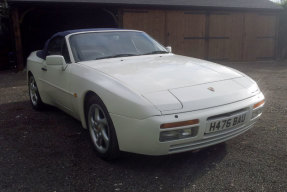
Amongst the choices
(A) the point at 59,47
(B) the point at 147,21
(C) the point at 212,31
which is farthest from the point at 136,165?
(C) the point at 212,31

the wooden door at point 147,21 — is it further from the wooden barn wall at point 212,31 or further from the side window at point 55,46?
the side window at point 55,46

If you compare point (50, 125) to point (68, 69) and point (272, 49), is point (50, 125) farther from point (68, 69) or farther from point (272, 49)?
A: point (272, 49)

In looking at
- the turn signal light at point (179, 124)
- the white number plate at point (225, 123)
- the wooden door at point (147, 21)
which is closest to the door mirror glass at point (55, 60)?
the turn signal light at point (179, 124)

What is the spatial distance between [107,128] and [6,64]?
10727 mm

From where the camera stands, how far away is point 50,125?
4.63 meters

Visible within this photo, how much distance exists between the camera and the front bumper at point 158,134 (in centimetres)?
264

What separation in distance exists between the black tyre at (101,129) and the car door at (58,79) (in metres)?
0.57

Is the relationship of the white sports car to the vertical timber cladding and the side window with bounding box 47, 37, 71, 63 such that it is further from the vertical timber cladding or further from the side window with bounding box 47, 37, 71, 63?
the vertical timber cladding

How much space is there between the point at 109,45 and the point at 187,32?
950cm

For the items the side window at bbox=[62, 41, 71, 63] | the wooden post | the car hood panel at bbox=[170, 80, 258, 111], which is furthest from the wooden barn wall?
the car hood panel at bbox=[170, 80, 258, 111]

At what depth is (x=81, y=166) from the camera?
318cm

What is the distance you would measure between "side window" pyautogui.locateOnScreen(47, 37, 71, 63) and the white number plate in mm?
2182

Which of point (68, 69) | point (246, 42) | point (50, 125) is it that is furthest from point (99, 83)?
point (246, 42)

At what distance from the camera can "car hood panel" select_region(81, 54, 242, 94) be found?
9.92 feet
